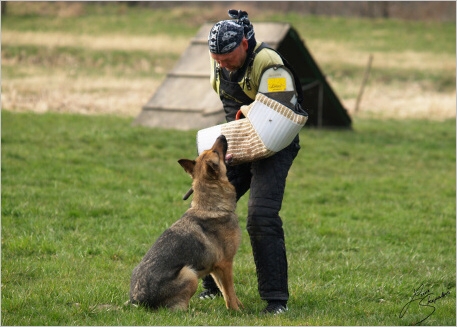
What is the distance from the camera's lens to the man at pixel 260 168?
19.6 ft

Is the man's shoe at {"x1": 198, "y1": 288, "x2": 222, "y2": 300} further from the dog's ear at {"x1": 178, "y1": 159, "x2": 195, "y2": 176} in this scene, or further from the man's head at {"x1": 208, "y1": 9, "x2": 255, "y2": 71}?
the man's head at {"x1": 208, "y1": 9, "x2": 255, "y2": 71}

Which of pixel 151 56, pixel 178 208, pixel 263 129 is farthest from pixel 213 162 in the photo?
pixel 151 56

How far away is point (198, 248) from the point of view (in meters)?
5.97

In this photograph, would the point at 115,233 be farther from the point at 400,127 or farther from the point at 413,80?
the point at 413,80

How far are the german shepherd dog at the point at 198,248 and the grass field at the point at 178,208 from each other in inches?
6.7

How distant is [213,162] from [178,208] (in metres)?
4.07

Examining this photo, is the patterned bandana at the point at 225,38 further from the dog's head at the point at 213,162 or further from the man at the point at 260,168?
Answer: the dog's head at the point at 213,162

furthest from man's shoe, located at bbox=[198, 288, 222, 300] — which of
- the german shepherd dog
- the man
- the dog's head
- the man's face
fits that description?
the man's face

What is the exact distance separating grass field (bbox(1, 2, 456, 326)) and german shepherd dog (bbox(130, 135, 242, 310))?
0.17m

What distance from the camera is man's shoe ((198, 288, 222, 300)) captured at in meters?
6.67

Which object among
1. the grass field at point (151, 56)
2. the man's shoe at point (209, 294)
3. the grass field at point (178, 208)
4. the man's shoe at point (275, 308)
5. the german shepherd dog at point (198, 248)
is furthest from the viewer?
the grass field at point (151, 56)

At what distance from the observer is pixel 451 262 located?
8.46 m

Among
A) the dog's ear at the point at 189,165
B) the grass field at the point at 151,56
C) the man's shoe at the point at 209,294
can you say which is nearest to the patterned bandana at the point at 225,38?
the dog's ear at the point at 189,165

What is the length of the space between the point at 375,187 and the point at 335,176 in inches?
42.7
